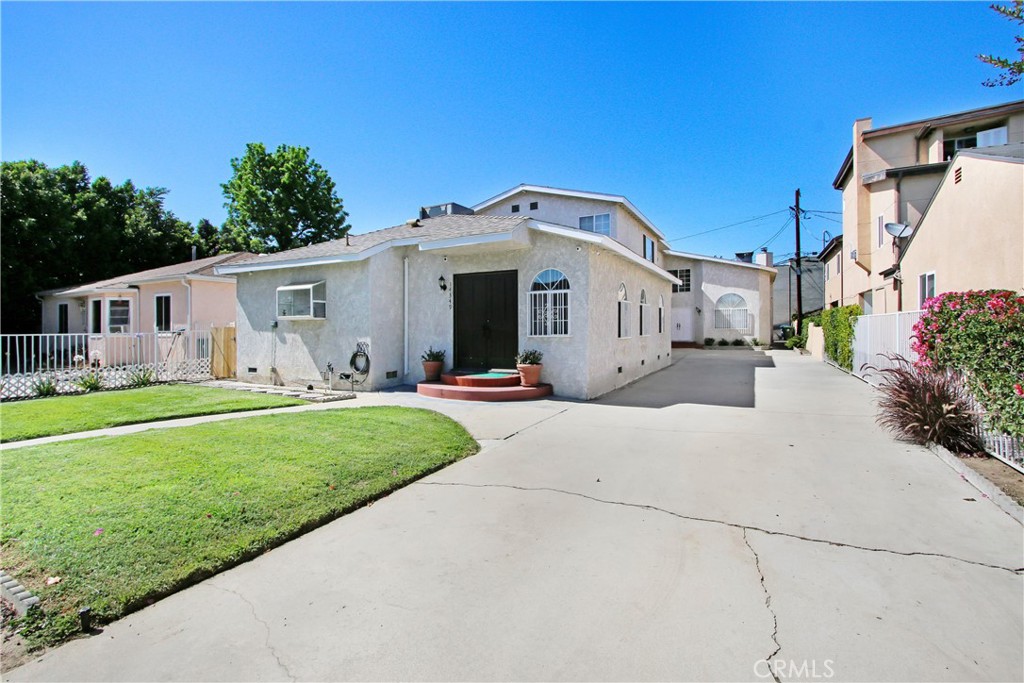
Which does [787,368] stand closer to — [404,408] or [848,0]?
[848,0]

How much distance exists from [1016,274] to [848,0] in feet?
18.8

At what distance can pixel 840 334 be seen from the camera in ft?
56.1

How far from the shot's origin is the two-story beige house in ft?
54.1

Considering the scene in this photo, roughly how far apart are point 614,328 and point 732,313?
65.9 feet

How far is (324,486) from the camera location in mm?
4645

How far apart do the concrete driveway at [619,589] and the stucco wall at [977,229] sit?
6.02 meters

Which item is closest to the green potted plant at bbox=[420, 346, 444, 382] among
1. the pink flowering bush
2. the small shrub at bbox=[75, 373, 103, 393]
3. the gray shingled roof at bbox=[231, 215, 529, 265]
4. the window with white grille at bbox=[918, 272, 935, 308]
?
the gray shingled roof at bbox=[231, 215, 529, 265]

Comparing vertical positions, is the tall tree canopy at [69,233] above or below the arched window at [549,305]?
above

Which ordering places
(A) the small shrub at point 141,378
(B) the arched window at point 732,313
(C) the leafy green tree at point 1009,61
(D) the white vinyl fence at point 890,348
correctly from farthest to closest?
(B) the arched window at point 732,313
(A) the small shrub at point 141,378
(D) the white vinyl fence at point 890,348
(C) the leafy green tree at point 1009,61

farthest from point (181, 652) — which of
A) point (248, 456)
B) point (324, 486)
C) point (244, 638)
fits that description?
point (248, 456)

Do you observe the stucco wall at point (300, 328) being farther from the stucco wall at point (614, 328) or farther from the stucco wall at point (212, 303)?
the stucco wall at point (614, 328)

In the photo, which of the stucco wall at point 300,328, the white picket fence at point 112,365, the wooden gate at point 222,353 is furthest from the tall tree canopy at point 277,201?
the stucco wall at point 300,328

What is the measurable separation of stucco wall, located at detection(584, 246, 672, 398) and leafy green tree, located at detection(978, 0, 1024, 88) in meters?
6.78

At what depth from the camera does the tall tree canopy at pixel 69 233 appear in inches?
864
